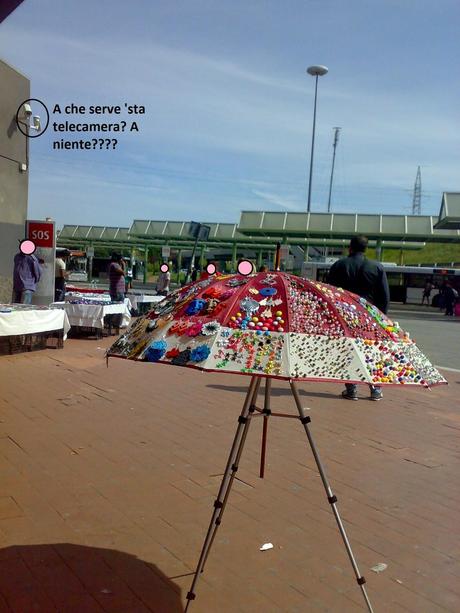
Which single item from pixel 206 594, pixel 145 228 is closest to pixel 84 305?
pixel 206 594

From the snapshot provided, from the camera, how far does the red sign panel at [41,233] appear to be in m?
11.3

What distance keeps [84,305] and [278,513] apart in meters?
7.88

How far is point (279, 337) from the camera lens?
80.2 inches

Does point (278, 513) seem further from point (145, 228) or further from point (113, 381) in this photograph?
point (145, 228)

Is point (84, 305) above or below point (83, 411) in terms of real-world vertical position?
above

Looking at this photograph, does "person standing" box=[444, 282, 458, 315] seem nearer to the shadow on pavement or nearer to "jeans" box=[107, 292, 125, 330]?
"jeans" box=[107, 292, 125, 330]

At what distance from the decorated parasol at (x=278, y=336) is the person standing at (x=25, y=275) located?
8604 millimetres

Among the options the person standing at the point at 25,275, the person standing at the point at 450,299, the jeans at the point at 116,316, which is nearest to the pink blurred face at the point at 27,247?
the person standing at the point at 25,275

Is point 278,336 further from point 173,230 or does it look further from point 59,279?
point 173,230

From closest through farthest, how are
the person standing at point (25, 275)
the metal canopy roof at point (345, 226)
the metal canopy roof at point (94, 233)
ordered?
the person standing at point (25, 275) < the metal canopy roof at point (345, 226) < the metal canopy roof at point (94, 233)

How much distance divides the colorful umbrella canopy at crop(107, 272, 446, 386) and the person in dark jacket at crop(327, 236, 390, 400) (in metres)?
4.41

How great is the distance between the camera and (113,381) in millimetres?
7566

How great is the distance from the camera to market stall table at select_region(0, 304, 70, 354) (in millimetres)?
8070

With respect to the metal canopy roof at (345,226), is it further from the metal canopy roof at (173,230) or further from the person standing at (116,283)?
the person standing at (116,283)
